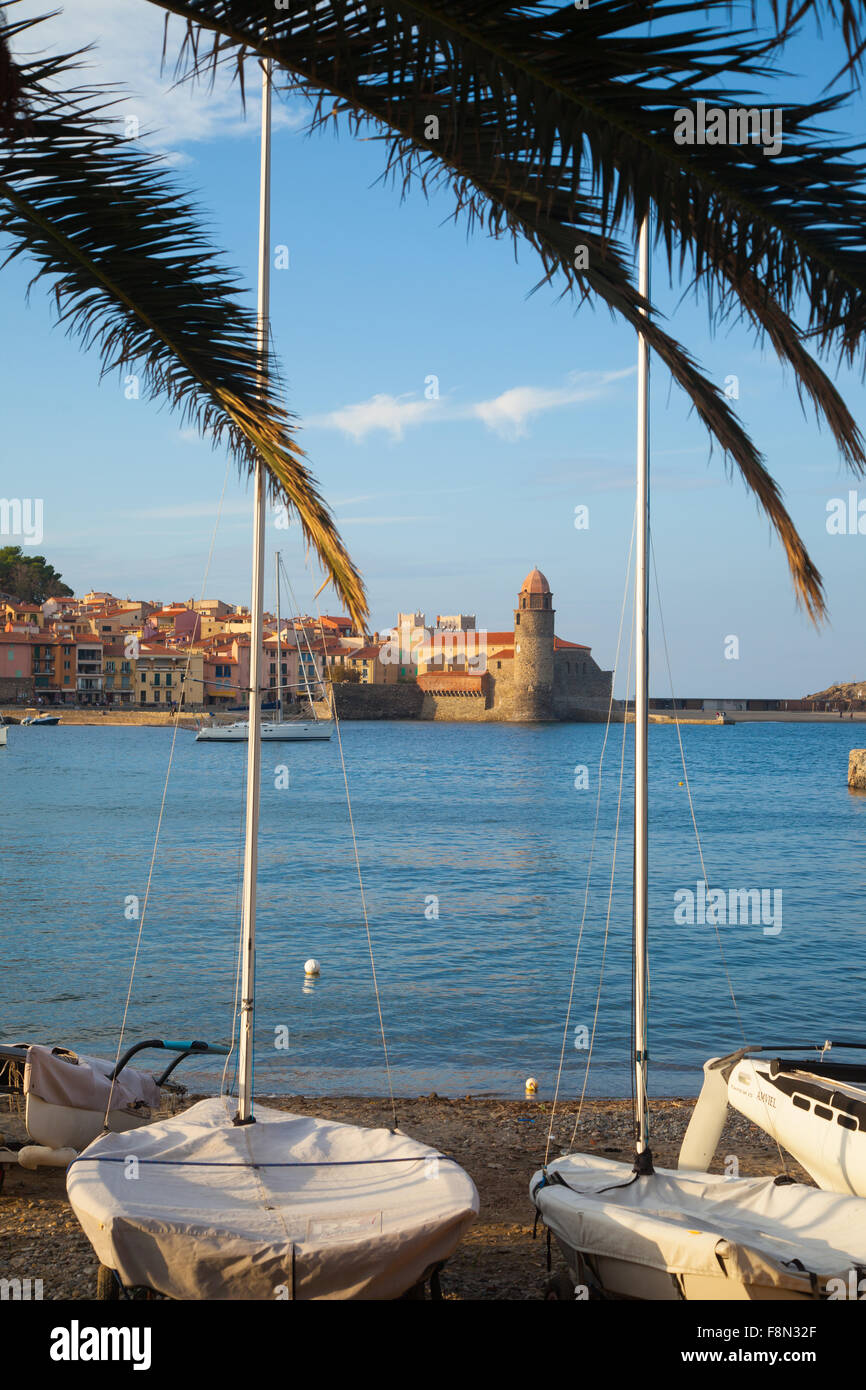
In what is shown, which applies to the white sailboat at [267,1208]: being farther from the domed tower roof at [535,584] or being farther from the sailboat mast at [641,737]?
the domed tower roof at [535,584]

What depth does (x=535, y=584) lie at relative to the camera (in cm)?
10631

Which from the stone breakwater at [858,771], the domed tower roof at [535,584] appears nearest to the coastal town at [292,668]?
the domed tower roof at [535,584]

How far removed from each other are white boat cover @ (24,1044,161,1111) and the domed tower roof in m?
99.2

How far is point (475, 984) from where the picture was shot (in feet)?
55.0

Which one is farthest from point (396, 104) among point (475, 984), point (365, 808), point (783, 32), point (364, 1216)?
point (365, 808)

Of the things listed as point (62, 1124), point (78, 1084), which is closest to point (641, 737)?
point (78, 1084)

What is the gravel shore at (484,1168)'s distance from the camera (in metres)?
5.52

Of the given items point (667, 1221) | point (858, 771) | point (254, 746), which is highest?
point (254, 746)

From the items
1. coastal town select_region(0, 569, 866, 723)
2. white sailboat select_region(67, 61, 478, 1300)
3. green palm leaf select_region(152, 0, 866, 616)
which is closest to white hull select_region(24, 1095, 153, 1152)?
white sailboat select_region(67, 61, 478, 1300)

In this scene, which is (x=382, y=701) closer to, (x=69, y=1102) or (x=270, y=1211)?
(x=69, y=1102)

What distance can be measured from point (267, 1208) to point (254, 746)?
239 cm

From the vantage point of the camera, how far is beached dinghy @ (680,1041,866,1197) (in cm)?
592

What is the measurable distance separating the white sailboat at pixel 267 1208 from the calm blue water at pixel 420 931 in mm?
6043
